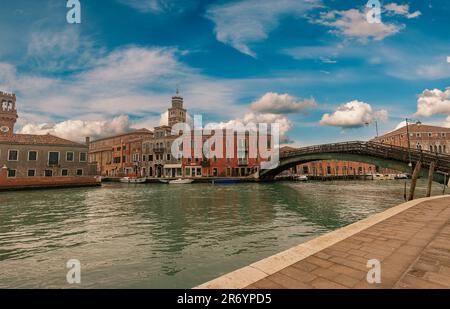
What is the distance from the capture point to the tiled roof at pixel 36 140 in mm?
35781

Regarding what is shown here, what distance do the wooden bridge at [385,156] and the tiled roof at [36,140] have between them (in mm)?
38723

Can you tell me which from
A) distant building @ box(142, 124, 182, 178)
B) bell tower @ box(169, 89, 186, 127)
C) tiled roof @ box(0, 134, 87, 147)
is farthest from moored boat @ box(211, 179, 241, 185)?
bell tower @ box(169, 89, 186, 127)

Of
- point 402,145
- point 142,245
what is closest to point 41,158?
point 142,245

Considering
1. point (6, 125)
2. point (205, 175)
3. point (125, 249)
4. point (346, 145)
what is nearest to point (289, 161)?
point (346, 145)

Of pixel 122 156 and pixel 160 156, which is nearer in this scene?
pixel 160 156

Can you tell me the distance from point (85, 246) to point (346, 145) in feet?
94.4

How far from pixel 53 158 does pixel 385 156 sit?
45606 millimetres

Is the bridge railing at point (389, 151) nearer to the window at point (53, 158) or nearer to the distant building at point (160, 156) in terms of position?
the distant building at point (160, 156)

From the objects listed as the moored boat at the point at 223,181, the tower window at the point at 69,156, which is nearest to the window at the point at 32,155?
the tower window at the point at 69,156

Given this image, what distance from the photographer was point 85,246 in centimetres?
754

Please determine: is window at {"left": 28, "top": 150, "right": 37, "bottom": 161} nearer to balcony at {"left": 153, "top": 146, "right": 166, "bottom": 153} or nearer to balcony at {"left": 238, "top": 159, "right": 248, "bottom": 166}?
balcony at {"left": 153, "top": 146, "right": 166, "bottom": 153}

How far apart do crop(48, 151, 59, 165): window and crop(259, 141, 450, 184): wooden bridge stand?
39088mm

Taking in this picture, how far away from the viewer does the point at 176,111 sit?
78500 millimetres

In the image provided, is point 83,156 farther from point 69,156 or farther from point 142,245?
point 142,245
